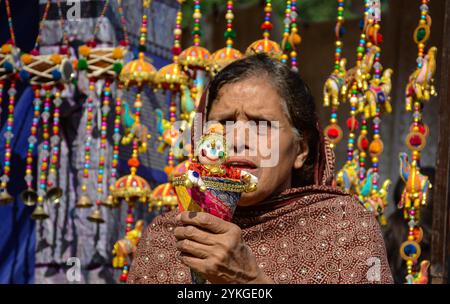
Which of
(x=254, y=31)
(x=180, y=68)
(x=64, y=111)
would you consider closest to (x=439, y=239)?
(x=180, y=68)

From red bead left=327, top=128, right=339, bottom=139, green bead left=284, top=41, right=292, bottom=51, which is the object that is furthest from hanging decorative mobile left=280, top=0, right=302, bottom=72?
red bead left=327, top=128, right=339, bottom=139

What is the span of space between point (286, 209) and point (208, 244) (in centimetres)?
66

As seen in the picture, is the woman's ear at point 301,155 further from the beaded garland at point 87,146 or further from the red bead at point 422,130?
the beaded garland at point 87,146

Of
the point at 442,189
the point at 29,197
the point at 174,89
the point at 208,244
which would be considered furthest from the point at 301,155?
the point at 29,197

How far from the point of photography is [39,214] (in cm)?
484

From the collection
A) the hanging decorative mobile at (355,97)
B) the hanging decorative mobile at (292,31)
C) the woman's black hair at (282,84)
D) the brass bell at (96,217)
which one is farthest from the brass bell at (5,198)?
the woman's black hair at (282,84)

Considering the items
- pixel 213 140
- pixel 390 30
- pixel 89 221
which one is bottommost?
pixel 89 221

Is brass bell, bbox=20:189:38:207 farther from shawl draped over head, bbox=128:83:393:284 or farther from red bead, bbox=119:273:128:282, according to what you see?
shawl draped over head, bbox=128:83:393:284

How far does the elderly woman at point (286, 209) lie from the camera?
262 centimetres

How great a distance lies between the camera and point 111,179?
16.2ft

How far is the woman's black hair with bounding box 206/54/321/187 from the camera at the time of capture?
2814 millimetres
